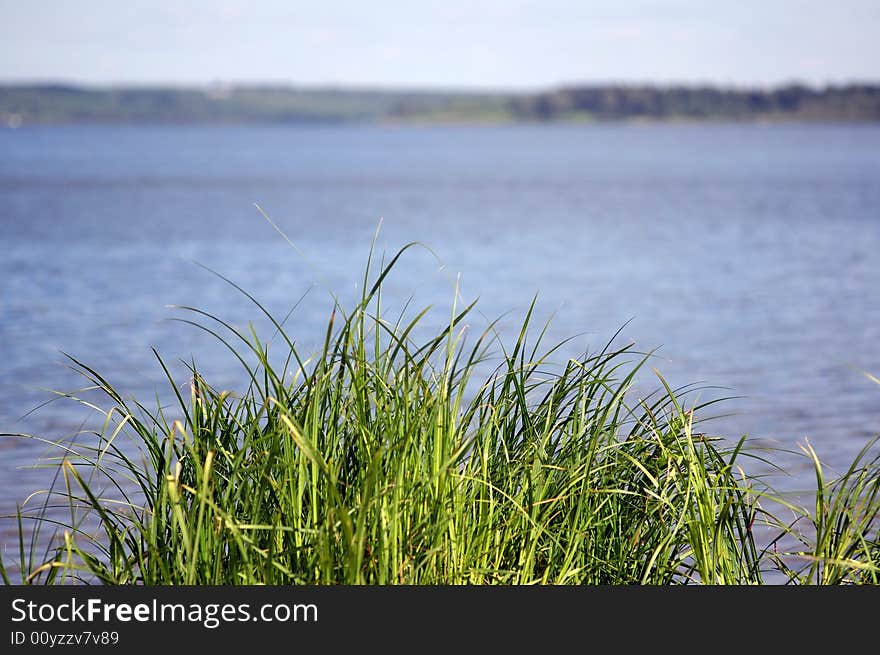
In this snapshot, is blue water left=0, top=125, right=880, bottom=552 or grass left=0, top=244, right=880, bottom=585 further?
blue water left=0, top=125, right=880, bottom=552

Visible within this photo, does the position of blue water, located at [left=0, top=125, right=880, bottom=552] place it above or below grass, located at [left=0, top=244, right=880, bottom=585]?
above

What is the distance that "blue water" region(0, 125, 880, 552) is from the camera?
35.1 feet

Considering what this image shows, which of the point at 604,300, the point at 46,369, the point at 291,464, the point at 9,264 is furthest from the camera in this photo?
the point at 9,264

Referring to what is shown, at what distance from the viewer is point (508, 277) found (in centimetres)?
2064

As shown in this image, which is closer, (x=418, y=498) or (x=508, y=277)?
(x=418, y=498)

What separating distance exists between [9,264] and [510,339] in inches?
533

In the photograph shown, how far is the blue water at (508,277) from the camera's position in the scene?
1069 cm

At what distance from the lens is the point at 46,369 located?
467 inches

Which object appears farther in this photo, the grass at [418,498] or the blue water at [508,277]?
the blue water at [508,277]

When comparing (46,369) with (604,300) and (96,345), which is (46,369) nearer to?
(96,345)

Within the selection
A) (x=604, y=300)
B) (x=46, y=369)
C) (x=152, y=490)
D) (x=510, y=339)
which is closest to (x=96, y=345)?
(x=46, y=369)

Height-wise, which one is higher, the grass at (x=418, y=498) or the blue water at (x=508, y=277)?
the blue water at (x=508, y=277)

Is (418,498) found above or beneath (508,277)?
beneath

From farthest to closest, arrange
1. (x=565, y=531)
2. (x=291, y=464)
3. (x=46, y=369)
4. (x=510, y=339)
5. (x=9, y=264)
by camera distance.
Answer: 1. (x=9, y=264)
2. (x=510, y=339)
3. (x=46, y=369)
4. (x=565, y=531)
5. (x=291, y=464)
